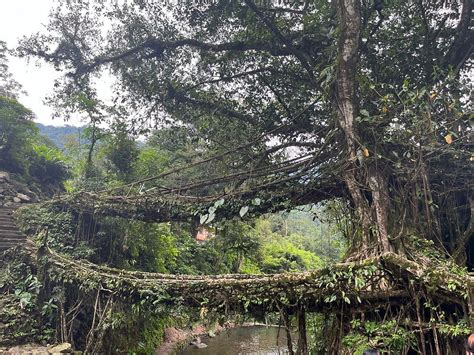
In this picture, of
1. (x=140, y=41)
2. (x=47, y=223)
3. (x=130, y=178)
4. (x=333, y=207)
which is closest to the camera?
(x=333, y=207)

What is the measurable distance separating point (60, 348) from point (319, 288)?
4.59m

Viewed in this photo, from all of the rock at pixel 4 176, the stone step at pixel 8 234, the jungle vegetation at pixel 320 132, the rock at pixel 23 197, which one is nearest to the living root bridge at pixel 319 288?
the jungle vegetation at pixel 320 132

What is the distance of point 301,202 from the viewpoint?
224 inches

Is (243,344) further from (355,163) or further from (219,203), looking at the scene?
(355,163)

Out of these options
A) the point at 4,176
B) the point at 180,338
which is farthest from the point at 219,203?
the point at 4,176

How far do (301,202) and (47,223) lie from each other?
6.98 m

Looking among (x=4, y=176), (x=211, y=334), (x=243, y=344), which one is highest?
(x=4, y=176)

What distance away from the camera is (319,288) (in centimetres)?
385

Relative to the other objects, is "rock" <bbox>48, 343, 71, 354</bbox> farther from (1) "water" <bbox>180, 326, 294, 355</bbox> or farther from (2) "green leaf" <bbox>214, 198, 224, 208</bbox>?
(1) "water" <bbox>180, 326, 294, 355</bbox>

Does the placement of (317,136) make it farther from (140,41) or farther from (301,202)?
(140,41)

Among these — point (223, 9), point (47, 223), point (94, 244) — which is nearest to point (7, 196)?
point (47, 223)

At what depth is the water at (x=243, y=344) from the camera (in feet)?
35.0

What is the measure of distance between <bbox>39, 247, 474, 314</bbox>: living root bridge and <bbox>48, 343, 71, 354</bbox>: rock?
1.77 m

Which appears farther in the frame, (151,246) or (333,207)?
(151,246)
